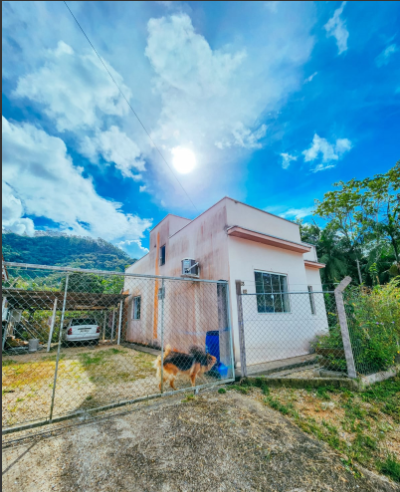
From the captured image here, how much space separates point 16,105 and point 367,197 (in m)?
21.9

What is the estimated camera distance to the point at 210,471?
2.09m

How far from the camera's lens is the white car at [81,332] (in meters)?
11.0

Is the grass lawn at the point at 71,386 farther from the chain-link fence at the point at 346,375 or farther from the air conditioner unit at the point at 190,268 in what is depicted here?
the air conditioner unit at the point at 190,268

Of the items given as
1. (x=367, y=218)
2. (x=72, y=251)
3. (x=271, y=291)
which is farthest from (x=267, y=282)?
(x=72, y=251)

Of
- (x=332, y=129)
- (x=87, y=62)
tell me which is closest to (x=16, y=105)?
(x=87, y=62)

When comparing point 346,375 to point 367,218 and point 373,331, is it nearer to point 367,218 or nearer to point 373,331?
point 373,331

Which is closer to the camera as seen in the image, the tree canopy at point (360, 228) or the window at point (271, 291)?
the window at point (271, 291)

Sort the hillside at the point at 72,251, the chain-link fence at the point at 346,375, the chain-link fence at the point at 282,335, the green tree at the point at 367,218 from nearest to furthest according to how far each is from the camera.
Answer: the chain-link fence at the point at 346,375, the chain-link fence at the point at 282,335, the green tree at the point at 367,218, the hillside at the point at 72,251

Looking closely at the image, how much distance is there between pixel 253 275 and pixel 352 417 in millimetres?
3603

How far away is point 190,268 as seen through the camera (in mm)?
6781

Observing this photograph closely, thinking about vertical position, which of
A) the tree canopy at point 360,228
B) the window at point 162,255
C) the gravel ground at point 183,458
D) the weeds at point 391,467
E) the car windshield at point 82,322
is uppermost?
the tree canopy at point 360,228

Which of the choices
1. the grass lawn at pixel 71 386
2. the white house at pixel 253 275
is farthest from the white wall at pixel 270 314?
the grass lawn at pixel 71 386

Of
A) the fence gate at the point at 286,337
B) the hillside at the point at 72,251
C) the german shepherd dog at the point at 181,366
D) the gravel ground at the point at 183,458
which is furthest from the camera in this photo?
→ the hillside at the point at 72,251

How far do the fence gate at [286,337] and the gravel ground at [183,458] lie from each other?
156 centimetres
